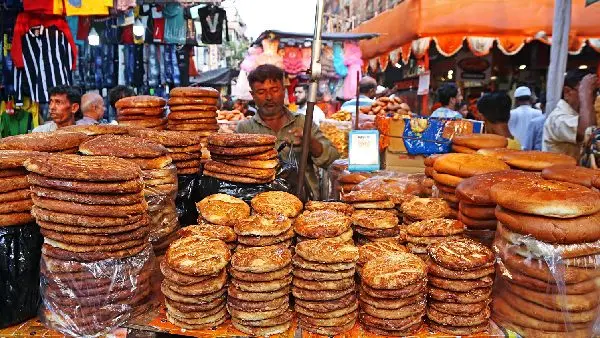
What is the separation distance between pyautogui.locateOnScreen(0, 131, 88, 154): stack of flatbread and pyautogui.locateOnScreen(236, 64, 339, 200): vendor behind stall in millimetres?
1922

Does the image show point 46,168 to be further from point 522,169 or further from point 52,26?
point 52,26

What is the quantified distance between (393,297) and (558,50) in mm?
5982

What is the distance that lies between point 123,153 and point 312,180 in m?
2.49

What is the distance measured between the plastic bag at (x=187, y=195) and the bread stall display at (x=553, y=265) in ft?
6.58

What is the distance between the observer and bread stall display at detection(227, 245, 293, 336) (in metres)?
2.01

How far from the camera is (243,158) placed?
2988 mm

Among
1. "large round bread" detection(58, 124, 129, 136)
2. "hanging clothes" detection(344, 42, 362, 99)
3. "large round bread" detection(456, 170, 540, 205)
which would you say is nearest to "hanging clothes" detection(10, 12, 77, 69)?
"large round bread" detection(58, 124, 129, 136)

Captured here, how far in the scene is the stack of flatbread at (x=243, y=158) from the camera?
291 cm

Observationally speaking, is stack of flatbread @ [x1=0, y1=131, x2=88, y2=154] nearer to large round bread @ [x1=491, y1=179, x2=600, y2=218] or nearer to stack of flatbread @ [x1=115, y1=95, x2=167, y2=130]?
stack of flatbread @ [x1=115, y1=95, x2=167, y2=130]

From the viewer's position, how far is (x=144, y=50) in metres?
9.50

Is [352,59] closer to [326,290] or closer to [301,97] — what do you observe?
[301,97]

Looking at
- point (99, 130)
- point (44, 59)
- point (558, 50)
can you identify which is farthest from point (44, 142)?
point (558, 50)

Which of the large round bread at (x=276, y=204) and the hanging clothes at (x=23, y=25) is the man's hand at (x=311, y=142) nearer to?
the large round bread at (x=276, y=204)

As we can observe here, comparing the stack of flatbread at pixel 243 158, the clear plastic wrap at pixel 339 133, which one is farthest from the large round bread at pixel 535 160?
the clear plastic wrap at pixel 339 133
